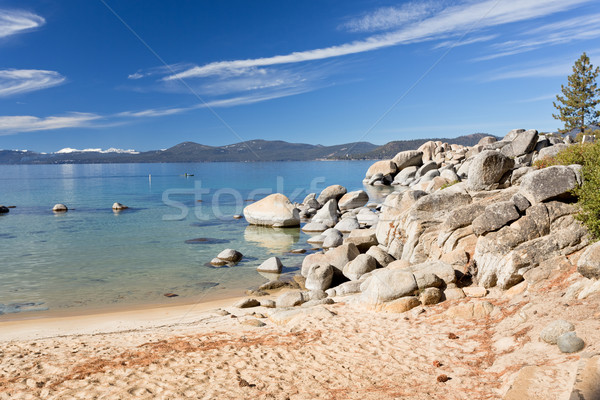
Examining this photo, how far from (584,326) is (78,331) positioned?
12.1 m

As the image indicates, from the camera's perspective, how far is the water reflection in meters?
24.1

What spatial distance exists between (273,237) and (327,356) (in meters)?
18.2

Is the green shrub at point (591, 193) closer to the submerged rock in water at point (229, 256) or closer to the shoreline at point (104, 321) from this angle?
the shoreline at point (104, 321)

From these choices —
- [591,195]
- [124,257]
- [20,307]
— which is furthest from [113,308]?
[591,195]

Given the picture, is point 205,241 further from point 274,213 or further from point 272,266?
point 272,266

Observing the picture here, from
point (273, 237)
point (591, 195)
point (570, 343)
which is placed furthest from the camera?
point (273, 237)

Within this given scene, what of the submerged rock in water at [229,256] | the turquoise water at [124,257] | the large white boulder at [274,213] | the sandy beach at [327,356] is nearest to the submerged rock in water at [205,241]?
the turquoise water at [124,257]

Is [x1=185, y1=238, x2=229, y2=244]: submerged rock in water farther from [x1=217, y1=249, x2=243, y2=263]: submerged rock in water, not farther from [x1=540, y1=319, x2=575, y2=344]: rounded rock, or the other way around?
[x1=540, y1=319, x2=575, y2=344]: rounded rock

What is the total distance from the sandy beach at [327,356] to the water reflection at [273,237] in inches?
482

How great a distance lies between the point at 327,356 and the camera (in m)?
8.83

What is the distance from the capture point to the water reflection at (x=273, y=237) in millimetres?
24109

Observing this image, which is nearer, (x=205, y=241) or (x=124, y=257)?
(x=124, y=257)

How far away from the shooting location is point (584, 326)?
741 cm

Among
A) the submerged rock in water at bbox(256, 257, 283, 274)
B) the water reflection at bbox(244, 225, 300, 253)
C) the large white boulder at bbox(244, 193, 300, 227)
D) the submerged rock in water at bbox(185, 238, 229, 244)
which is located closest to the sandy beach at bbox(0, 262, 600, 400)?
the submerged rock in water at bbox(256, 257, 283, 274)
